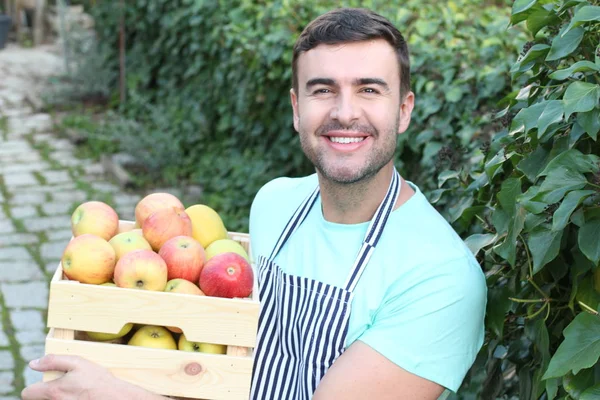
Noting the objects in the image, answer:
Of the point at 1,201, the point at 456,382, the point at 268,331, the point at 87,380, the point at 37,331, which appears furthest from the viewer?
the point at 1,201

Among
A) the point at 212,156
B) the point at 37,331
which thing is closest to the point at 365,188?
the point at 37,331

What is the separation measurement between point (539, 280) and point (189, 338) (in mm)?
802

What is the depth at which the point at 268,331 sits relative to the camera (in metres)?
2.42

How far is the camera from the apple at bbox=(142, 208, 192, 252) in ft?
7.08

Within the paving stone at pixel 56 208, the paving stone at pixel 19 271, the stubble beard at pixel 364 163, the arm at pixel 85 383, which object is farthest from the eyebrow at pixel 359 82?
the paving stone at pixel 56 208

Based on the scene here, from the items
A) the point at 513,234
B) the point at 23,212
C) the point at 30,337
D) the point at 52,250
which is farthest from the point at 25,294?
the point at 513,234

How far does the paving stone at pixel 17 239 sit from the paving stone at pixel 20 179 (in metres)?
0.94

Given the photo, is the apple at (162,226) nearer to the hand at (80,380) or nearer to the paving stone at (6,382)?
the hand at (80,380)

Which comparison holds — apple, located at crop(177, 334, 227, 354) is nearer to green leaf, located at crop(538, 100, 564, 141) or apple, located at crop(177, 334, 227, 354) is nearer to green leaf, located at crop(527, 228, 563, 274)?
green leaf, located at crop(527, 228, 563, 274)

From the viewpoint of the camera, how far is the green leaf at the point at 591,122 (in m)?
1.66

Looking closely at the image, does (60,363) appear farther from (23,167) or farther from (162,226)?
(23,167)

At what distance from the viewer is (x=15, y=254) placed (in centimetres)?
569

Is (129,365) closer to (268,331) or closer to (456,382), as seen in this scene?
(268,331)

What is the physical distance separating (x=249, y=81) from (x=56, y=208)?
171 cm
